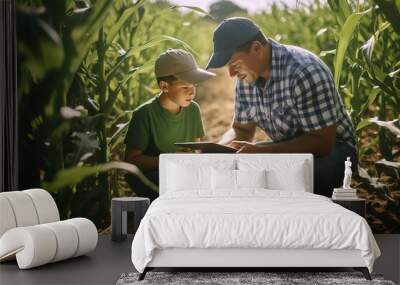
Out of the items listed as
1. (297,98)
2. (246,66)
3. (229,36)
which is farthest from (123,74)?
(297,98)

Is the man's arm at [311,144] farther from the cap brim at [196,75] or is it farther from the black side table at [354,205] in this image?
the cap brim at [196,75]

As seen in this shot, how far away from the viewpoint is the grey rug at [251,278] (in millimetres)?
5461

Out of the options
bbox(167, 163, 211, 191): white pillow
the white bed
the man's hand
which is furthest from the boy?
the white bed

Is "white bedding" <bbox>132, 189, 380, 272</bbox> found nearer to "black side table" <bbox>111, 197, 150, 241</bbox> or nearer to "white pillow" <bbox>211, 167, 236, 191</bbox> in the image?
"white pillow" <bbox>211, 167, 236, 191</bbox>

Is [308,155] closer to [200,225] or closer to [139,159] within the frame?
[139,159]

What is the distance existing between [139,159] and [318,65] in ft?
7.46

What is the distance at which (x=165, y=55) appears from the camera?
812cm

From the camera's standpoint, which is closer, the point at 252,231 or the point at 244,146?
the point at 252,231

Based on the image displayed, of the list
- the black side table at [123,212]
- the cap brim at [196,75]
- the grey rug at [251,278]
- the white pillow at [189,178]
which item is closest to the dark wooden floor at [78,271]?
the grey rug at [251,278]

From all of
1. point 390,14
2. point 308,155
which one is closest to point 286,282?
point 308,155

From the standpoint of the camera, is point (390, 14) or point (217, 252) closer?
point (217, 252)

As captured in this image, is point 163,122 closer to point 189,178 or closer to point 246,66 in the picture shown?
point 189,178

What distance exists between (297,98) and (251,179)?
123 centimetres

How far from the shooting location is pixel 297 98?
791 centimetres
